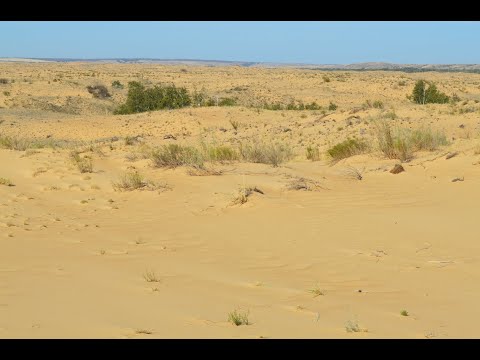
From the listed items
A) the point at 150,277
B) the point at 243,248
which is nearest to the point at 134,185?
the point at 243,248

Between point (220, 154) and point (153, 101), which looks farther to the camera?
point (153, 101)

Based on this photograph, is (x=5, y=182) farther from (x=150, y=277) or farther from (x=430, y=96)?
(x=430, y=96)

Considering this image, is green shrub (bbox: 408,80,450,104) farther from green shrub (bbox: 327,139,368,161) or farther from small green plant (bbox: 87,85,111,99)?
small green plant (bbox: 87,85,111,99)

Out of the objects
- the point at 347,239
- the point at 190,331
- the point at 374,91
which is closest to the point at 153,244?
the point at 347,239

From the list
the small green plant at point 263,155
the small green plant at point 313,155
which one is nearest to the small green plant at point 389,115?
the small green plant at point 313,155

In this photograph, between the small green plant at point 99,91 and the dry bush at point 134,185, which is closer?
the dry bush at point 134,185

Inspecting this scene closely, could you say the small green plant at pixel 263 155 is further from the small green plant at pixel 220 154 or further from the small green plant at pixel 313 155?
the small green plant at pixel 313 155

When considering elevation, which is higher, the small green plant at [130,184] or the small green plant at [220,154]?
the small green plant at [220,154]

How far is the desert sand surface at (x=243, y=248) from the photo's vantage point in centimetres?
487

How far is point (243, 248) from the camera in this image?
797cm

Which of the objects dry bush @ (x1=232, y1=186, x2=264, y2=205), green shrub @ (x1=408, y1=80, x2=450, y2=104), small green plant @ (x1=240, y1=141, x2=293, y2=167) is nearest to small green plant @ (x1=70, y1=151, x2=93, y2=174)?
small green plant @ (x1=240, y1=141, x2=293, y2=167)

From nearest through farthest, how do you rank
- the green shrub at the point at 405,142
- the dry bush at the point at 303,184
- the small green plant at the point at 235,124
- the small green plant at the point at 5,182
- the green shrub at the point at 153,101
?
the dry bush at the point at 303,184
the small green plant at the point at 5,182
the green shrub at the point at 405,142
the small green plant at the point at 235,124
the green shrub at the point at 153,101

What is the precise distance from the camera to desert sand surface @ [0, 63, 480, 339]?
192 inches

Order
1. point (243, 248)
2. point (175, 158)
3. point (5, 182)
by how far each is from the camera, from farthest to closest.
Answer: point (175, 158) < point (5, 182) < point (243, 248)
